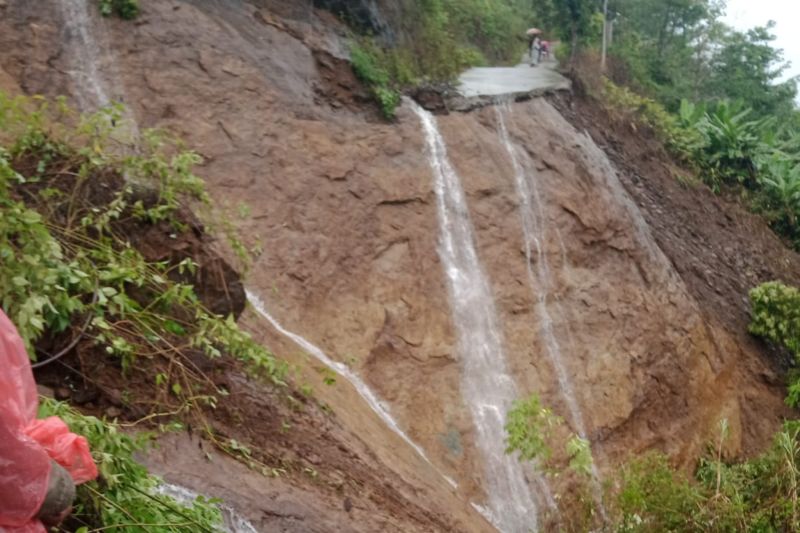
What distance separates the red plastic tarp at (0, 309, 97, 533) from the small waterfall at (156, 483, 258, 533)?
4.67 ft

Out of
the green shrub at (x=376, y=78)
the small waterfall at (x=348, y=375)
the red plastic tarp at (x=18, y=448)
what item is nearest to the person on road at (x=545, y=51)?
the green shrub at (x=376, y=78)

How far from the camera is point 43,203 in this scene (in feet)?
19.2

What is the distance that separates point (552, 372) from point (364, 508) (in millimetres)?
5319

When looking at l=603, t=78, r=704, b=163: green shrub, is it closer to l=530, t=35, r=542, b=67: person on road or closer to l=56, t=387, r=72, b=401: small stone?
l=530, t=35, r=542, b=67: person on road

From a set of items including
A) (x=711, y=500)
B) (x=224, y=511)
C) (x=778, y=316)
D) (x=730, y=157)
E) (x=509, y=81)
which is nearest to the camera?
(x=224, y=511)

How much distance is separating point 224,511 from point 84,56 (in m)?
7.88

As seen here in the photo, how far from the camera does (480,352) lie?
1059 centimetres

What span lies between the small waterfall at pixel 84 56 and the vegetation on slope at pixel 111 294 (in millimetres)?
3590

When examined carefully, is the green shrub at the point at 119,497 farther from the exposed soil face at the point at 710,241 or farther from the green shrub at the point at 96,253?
the exposed soil face at the point at 710,241

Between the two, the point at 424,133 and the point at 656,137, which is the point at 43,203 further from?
the point at 656,137

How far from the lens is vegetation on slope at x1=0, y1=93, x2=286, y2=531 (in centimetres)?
404

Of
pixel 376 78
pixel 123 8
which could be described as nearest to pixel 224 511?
pixel 123 8

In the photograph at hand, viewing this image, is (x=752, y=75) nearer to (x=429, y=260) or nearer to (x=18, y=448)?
(x=429, y=260)

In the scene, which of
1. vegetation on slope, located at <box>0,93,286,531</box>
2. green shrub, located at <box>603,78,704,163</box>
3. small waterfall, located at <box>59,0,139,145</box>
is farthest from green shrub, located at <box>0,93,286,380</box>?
green shrub, located at <box>603,78,704,163</box>
